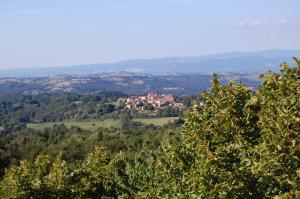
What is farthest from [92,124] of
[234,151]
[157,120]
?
[234,151]

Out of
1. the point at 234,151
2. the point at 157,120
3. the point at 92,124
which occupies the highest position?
the point at 234,151

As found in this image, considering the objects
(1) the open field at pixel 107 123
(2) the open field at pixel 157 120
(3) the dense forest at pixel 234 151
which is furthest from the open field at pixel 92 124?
(3) the dense forest at pixel 234 151

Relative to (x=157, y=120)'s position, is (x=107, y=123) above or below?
below

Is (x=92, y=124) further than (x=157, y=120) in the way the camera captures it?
Yes

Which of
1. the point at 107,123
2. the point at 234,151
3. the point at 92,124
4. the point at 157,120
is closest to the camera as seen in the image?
the point at 234,151

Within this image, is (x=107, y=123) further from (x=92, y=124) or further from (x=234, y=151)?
(x=234, y=151)

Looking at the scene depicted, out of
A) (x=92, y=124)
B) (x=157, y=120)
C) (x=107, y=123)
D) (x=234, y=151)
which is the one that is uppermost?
(x=234, y=151)

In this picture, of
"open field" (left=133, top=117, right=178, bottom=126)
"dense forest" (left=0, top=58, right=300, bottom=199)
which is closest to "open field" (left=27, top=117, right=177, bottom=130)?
"open field" (left=133, top=117, right=178, bottom=126)

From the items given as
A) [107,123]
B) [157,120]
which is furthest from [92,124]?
[157,120]

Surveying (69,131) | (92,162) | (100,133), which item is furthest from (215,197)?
(69,131)

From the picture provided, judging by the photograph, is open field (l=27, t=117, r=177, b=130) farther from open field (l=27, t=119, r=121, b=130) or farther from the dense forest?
the dense forest

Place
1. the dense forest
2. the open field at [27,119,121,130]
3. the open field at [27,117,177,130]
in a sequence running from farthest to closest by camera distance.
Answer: the open field at [27,119,121,130] → the open field at [27,117,177,130] → the dense forest

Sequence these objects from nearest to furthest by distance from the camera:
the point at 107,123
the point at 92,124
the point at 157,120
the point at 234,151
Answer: the point at 234,151, the point at 157,120, the point at 92,124, the point at 107,123

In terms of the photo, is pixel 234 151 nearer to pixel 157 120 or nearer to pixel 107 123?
pixel 157 120
